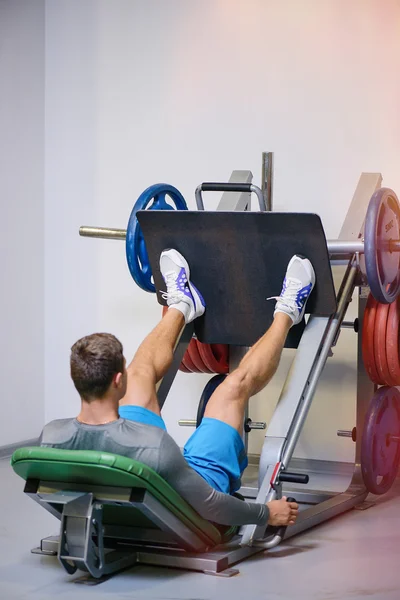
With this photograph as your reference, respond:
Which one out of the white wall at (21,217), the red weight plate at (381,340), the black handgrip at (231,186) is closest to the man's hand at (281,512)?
the red weight plate at (381,340)

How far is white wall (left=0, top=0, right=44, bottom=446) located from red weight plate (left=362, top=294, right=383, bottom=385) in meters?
1.84

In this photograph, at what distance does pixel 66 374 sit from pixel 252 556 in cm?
215

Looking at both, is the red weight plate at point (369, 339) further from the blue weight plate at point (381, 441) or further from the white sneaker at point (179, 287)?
the white sneaker at point (179, 287)

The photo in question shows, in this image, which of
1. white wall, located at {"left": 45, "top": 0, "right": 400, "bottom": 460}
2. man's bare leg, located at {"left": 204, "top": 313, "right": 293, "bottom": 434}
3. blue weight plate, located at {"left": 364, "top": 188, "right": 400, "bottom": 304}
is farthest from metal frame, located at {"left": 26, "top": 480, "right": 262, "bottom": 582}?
white wall, located at {"left": 45, "top": 0, "right": 400, "bottom": 460}

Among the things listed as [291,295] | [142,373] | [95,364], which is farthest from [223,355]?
[95,364]

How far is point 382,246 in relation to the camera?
10.7ft

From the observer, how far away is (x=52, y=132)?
4.77 metres

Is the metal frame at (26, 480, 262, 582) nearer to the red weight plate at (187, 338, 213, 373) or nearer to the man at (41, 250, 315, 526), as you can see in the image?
the man at (41, 250, 315, 526)

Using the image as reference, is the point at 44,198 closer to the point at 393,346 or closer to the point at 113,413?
the point at 393,346

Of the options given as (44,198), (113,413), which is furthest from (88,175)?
(113,413)

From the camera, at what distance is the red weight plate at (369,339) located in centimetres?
344

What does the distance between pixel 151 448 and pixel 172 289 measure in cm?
103

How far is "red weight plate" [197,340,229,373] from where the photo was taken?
3.78 m

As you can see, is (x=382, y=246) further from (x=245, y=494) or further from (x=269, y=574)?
(x=269, y=574)
